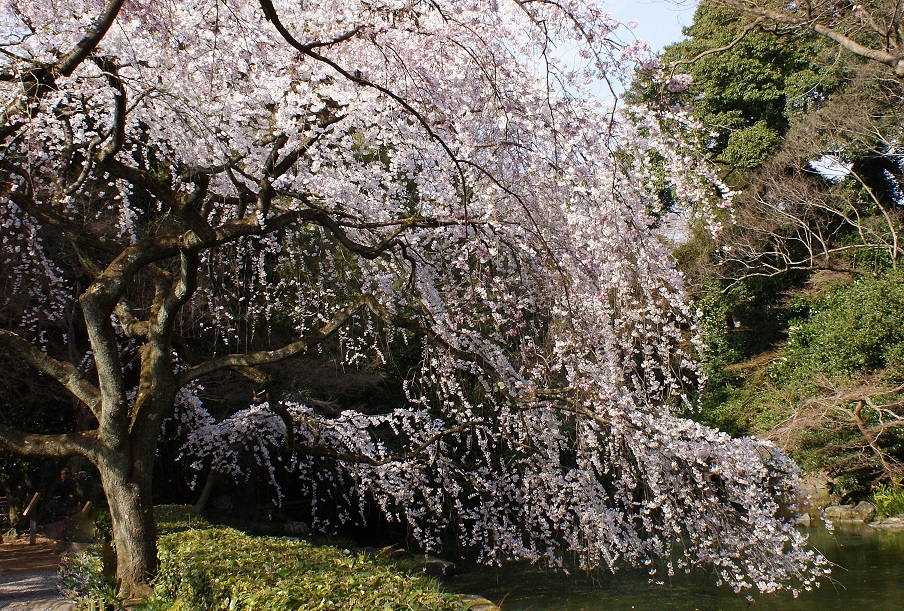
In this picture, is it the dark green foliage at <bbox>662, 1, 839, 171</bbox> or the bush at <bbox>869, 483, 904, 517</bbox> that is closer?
the bush at <bbox>869, 483, 904, 517</bbox>

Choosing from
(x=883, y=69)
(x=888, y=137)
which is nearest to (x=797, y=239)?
(x=888, y=137)

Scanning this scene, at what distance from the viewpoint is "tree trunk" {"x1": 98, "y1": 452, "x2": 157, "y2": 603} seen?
4418 mm

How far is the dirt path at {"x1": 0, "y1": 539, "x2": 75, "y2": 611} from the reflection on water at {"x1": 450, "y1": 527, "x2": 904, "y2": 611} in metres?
4.08

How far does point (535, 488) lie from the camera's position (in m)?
5.66

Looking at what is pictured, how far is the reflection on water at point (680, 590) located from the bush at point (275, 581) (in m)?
3.16

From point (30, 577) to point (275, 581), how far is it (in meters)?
4.27

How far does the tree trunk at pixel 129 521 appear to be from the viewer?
174 inches

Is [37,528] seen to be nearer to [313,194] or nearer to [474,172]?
[313,194]

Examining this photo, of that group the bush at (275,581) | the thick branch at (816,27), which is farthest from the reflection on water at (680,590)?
the thick branch at (816,27)

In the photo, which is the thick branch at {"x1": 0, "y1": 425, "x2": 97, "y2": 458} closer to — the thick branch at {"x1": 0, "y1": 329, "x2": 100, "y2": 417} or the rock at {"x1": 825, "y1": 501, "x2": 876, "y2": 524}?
the thick branch at {"x1": 0, "y1": 329, "x2": 100, "y2": 417}

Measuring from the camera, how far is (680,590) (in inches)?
305

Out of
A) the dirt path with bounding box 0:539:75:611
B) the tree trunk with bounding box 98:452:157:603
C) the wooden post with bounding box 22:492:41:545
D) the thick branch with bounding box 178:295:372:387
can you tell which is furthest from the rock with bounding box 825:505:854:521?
the wooden post with bounding box 22:492:41:545

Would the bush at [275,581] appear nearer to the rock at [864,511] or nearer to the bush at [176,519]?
the bush at [176,519]

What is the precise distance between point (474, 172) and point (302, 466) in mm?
4217
